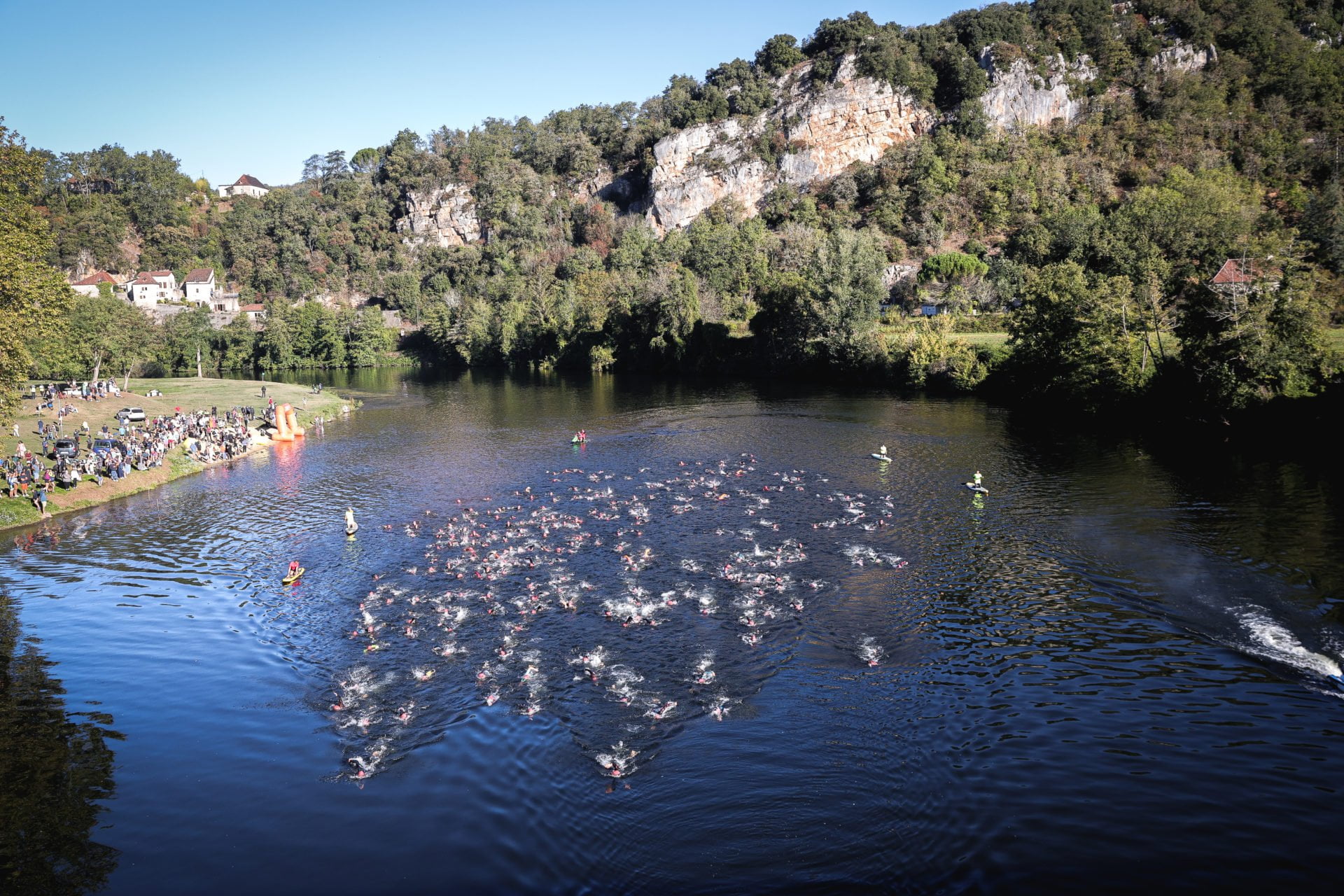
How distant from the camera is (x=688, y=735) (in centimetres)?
2394

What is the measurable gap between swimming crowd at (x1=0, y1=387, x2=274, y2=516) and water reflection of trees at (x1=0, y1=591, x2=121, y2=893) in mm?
28103

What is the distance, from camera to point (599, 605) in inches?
1329

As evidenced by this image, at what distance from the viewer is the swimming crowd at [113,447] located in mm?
53000

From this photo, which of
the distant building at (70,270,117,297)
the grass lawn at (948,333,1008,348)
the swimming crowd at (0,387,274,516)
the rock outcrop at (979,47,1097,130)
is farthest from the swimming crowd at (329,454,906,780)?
the distant building at (70,270,117,297)

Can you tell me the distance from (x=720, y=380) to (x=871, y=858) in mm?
96728

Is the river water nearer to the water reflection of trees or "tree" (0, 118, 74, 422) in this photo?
the water reflection of trees

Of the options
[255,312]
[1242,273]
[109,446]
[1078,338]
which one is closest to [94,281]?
[255,312]

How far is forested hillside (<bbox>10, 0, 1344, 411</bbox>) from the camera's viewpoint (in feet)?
226

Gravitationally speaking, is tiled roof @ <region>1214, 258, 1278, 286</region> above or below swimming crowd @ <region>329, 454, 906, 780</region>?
above

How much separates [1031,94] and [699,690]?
18230 cm

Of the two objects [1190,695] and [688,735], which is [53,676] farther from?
[1190,695]

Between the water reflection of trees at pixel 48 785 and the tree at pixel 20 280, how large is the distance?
28.6 meters

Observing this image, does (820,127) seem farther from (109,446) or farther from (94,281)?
(94,281)

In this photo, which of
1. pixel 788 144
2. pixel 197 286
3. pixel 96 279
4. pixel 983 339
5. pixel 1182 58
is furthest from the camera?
pixel 197 286
